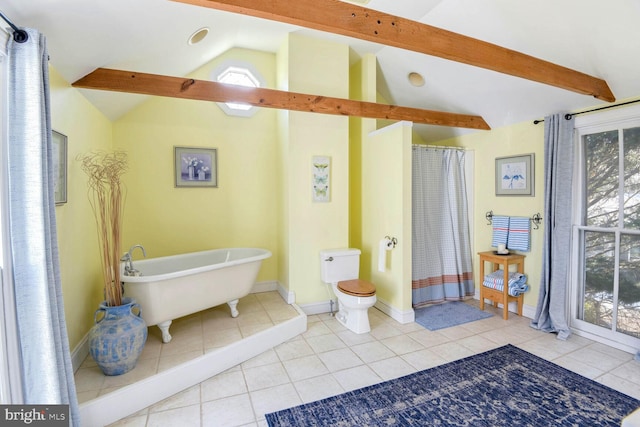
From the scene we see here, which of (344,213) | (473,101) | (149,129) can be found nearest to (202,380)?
→ (344,213)

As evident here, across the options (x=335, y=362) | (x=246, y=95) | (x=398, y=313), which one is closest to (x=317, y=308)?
(x=398, y=313)

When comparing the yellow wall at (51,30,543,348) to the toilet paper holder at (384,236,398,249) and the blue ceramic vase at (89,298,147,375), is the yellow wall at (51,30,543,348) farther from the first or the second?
the blue ceramic vase at (89,298,147,375)

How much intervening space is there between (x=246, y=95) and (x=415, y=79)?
2223mm

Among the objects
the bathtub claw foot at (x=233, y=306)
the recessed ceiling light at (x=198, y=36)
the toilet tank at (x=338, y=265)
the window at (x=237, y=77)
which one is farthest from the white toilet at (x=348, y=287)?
the recessed ceiling light at (x=198, y=36)

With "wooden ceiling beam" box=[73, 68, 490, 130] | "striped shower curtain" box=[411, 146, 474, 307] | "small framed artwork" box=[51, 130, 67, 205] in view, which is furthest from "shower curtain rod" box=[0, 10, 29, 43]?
"striped shower curtain" box=[411, 146, 474, 307]

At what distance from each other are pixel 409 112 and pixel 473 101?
0.81 metres

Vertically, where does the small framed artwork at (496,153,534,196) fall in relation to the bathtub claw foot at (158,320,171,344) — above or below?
above

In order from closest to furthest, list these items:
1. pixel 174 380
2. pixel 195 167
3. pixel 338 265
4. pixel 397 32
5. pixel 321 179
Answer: pixel 397 32 < pixel 174 380 < pixel 338 265 < pixel 321 179 < pixel 195 167

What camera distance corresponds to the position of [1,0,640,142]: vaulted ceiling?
183 centimetres

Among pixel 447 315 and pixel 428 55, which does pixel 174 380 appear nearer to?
A: pixel 447 315

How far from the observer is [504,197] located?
3625 mm

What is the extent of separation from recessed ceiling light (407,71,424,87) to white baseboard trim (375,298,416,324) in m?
2.70

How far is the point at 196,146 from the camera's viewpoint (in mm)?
3656

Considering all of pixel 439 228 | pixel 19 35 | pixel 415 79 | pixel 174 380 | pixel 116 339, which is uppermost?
pixel 415 79
